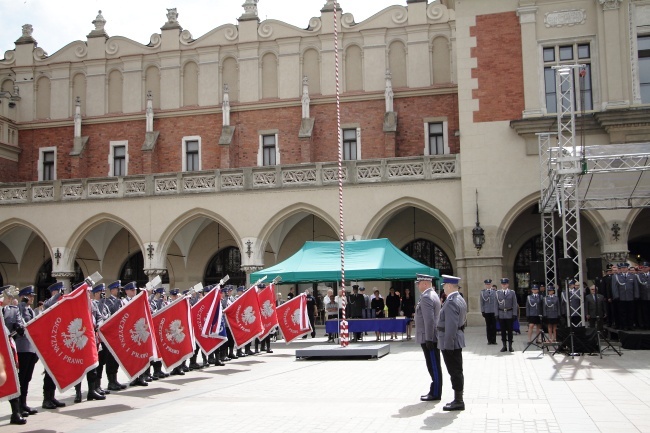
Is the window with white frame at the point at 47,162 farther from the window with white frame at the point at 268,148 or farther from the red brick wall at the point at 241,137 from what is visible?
the window with white frame at the point at 268,148

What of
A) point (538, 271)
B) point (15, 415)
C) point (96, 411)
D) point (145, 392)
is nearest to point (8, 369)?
point (15, 415)

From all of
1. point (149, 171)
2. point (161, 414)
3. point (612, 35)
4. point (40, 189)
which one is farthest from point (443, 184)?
point (161, 414)

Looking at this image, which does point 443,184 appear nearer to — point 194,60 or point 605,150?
point 605,150

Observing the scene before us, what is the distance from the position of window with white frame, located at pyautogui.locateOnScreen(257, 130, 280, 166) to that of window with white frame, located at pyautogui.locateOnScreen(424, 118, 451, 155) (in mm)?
6236

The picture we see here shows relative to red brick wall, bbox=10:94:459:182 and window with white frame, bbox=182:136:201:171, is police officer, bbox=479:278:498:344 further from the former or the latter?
window with white frame, bbox=182:136:201:171

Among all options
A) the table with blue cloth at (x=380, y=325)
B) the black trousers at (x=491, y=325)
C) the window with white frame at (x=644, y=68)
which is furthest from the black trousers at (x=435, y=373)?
the window with white frame at (x=644, y=68)

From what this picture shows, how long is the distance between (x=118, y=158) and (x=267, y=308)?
703 inches

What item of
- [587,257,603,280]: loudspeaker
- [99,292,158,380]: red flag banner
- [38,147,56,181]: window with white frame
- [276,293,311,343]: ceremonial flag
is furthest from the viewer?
[38,147,56,181]: window with white frame

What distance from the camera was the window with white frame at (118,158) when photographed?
3419cm

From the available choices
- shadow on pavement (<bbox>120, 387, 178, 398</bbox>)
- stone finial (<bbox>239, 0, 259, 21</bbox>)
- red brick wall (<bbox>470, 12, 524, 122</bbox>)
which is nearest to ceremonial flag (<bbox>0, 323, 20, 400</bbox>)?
shadow on pavement (<bbox>120, 387, 178, 398</bbox>)

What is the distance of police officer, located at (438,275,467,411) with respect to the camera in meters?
9.60

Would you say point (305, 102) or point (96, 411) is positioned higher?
point (305, 102)

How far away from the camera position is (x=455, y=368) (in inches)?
383

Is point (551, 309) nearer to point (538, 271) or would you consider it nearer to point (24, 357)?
point (538, 271)
